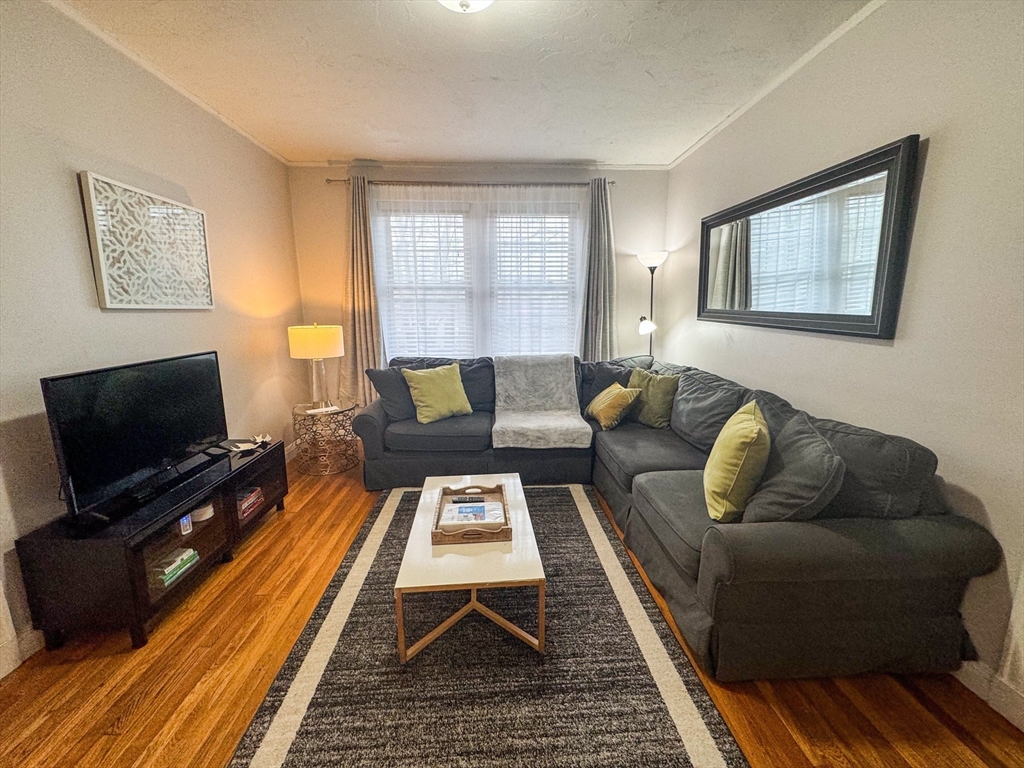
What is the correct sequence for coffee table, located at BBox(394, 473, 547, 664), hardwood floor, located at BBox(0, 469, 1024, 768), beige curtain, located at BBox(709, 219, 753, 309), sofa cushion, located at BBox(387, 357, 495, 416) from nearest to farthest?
hardwood floor, located at BBox(0, 469, 1024, 768) → coffee table, located at BBox(394, 473, 547, 664) → beige curtain, located at BBox(709, 219, 753, 309) → sofa cushion, located at BBox(387, 357, 495, 416)

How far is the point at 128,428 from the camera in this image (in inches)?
70.9

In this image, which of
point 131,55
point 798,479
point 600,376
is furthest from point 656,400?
point 131,55

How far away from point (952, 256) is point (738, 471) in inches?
42.1

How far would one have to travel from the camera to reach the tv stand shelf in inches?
60.3

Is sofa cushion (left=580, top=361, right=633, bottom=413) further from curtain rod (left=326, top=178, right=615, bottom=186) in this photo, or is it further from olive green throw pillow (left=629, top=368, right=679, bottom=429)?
curtain rod (left=326, top=178, right=615, bottom=186)

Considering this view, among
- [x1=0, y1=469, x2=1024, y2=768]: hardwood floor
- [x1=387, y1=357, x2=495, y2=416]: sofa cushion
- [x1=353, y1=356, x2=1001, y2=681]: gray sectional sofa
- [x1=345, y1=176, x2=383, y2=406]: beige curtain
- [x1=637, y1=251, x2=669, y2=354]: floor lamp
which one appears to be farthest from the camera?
[x1=345, y1=176, x2=383, y2=406]: beige curtain

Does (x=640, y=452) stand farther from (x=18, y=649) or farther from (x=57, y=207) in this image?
(x=57, y=207)

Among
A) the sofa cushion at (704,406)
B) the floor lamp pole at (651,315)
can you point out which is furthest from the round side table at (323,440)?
the floor lamp pole at (651,315)

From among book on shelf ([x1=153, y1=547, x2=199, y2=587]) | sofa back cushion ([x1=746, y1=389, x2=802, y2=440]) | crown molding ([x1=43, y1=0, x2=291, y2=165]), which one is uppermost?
crown molding ([x1=43, y1=0, x2=291, y2=165])

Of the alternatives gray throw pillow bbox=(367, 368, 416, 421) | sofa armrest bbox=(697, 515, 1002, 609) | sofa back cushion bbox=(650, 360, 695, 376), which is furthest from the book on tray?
sofa back cushion bbox=(650, 360, 695, 376)

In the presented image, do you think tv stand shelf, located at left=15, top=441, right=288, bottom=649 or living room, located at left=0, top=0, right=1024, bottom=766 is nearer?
living room, located at left=0, top=0, right=1024, bottom=766

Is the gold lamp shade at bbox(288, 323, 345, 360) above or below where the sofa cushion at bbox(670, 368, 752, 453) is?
above

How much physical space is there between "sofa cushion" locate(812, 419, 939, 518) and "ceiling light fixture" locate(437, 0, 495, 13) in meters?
2.27

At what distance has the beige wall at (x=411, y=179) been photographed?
12.3 feet
